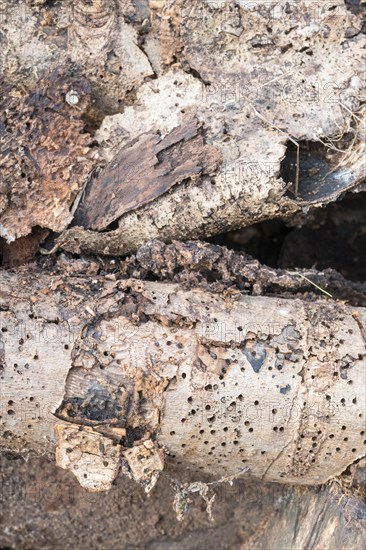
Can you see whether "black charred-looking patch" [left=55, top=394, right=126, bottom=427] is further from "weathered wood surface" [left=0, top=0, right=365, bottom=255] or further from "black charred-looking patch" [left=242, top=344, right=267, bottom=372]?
"weathered wood surface" [left=0, top=0, right=365, bottom=255]

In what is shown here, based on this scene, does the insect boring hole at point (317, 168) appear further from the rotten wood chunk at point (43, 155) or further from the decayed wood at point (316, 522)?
the decayed wood at point (316, 522)

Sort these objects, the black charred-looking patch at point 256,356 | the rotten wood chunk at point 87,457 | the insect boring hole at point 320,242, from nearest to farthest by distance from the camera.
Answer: the rotten wood chunk at point 87,457, the black charred-looking patch at point 256,356, the insect boring hole at point 320,242

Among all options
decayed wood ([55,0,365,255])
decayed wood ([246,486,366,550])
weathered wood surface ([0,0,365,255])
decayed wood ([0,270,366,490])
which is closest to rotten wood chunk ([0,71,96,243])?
weathered wood surface ([0,0,365,255])

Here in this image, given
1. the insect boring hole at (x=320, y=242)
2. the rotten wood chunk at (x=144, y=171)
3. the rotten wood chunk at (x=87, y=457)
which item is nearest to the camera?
the rotten wood chunk at (x=87, y=457)

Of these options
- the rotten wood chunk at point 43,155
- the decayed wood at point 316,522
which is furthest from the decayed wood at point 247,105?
the decayed wood at point 316,522

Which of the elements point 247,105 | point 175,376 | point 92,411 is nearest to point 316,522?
point 175,376

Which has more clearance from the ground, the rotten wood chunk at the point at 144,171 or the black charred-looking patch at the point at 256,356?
the rotten wood chunk at the point at 144,171

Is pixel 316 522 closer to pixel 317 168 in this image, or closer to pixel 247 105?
pixel 317 168
